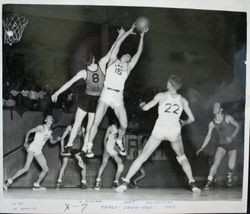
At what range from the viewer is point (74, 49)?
685 millimetres

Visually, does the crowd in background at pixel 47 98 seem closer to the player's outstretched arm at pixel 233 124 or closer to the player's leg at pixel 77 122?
the player's leg at pixel 77 122

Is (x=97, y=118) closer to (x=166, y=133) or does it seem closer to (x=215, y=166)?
(x=166, y=133)

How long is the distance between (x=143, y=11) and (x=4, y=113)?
34 centimetres

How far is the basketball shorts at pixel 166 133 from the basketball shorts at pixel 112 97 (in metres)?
0.09

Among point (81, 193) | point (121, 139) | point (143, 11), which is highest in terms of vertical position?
point (143, 11)

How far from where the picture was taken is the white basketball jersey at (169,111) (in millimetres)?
693

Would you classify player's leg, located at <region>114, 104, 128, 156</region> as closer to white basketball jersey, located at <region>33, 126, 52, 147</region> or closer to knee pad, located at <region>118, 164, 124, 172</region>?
knee pad, located at <region>118, 164, 124, 172</region>

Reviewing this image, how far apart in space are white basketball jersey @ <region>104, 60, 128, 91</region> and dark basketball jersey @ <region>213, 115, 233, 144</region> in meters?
0.20

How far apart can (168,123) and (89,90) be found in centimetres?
17

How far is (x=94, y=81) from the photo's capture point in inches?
26.9

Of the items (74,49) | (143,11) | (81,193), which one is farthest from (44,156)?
(143,11)

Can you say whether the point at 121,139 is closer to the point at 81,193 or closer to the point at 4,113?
the point at 81,193

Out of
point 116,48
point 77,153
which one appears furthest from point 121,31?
point 77,153

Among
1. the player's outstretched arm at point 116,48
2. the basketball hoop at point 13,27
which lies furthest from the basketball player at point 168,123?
the basketball hoop at point 13,27
